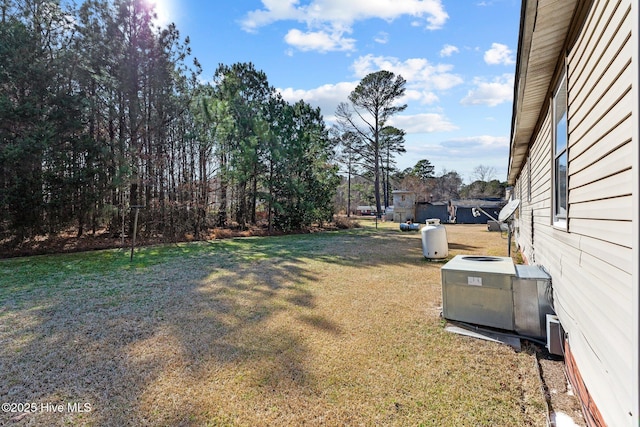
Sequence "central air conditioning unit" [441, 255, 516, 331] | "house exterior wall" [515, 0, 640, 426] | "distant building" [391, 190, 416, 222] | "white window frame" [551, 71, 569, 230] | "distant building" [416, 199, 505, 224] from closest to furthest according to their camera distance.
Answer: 1. "house exterior wall" [515, 0, 640, 426]
2. "white window frame" [551, 71, 569, 230]
3. "central air conditioning unit" [441, 255, 516, 331]
4. "distant building" [416, 199, 505, 224]
5. "distant building" [391, 190, 416, 222]

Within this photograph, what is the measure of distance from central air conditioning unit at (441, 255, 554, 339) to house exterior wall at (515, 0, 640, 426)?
27.9 inches

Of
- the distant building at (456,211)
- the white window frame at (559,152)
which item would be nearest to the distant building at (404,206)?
the distant building at (456,211)

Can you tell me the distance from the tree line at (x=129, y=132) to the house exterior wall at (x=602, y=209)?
11197 millimetres

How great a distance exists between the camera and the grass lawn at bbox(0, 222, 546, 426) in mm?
2023

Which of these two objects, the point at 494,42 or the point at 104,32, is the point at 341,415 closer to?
the point at 494,42

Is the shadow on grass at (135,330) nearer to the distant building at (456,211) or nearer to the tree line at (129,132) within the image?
the tree line at (129,132)

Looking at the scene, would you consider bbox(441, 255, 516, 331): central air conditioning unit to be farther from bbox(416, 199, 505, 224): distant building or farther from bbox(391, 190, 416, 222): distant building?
bbox(416, 199, 505, 224): distant building

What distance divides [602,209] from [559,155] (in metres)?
1.80

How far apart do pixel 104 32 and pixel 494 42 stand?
40.8ft

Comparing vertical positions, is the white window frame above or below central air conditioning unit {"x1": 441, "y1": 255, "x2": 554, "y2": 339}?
above

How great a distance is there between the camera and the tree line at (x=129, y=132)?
27.9 ft

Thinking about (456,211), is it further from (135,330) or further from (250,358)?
(135,330)

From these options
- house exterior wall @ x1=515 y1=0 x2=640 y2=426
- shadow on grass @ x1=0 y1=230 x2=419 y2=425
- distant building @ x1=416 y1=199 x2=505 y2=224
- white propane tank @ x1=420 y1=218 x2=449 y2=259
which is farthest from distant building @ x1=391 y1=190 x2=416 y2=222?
house exterior wall @ x1=515 y1=0 x2=640 y2=426

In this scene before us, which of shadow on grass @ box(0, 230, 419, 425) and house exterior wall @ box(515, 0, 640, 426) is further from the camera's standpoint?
shadow on grass @ box(0, 230, 419, 425)
